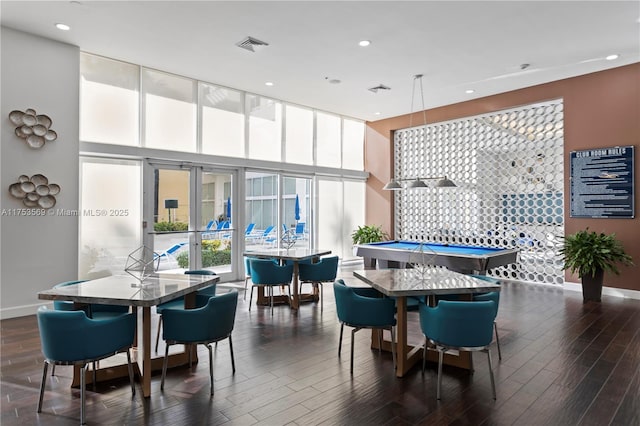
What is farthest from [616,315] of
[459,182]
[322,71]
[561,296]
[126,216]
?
[126,216]

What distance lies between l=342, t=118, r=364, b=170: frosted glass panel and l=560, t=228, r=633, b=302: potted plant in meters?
5.88

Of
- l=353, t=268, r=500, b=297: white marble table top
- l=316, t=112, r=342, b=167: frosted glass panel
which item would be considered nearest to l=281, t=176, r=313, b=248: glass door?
l=316, t=112, r=342, b=167: frosted glass panel

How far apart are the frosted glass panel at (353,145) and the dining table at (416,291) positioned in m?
7.07

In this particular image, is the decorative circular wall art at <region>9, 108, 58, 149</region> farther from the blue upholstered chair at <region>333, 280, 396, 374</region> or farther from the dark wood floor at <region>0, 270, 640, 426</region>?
the blue upholstered chair at <region>333, 280, 396, 374</region>

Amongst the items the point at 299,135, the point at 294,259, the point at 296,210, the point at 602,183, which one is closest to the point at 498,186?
the point at 602,183

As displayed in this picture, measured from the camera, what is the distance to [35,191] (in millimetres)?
A: 5398

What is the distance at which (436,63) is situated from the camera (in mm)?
6617

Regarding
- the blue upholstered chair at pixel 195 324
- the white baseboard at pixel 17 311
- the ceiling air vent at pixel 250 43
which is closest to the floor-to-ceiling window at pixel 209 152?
the white baseboard at pixel 17 311

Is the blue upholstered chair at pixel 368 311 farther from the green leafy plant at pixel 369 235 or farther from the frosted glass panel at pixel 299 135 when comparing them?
the green leafy plant at pixel 369 235

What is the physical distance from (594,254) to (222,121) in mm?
7296

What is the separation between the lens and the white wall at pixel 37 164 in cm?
521

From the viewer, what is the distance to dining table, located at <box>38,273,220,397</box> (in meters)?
2.94

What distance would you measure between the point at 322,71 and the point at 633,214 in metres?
5.96

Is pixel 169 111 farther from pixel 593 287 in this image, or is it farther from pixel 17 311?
pixel 593 287
